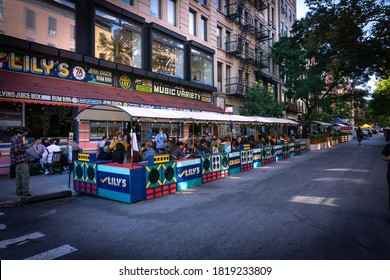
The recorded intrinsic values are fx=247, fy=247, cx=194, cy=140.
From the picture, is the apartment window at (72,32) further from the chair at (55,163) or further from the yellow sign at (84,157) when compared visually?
the yellow sign at (84,157)

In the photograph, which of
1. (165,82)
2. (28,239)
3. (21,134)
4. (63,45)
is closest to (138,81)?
(165,82)

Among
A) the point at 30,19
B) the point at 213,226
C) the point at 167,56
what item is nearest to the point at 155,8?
the point at 167,56

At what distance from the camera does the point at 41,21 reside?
12.1 metres

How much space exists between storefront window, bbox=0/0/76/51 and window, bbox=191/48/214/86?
1031 centimetres

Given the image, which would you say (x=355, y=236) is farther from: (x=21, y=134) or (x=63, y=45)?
(x=63, y=45)

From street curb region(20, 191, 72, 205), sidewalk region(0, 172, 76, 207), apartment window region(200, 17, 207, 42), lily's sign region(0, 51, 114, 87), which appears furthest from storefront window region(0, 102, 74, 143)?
apartment window region(200, 17, 207, 42)

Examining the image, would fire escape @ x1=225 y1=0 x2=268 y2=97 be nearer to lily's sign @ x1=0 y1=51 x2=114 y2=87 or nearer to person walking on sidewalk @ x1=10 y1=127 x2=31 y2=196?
lily's sign @ x1=0 y1=51 x2=114 y2=87

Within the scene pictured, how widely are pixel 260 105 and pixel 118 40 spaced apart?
13.9 metres

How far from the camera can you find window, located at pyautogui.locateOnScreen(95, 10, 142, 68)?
47.2 ft

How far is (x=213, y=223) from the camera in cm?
529

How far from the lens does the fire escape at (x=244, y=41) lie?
2555cm

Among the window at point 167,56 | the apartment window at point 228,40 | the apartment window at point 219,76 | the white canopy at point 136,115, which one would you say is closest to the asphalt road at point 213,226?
the white canopy at point 136,115

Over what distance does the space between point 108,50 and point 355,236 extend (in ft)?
49.1

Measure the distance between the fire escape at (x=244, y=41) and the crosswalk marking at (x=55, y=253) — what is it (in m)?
22.3
